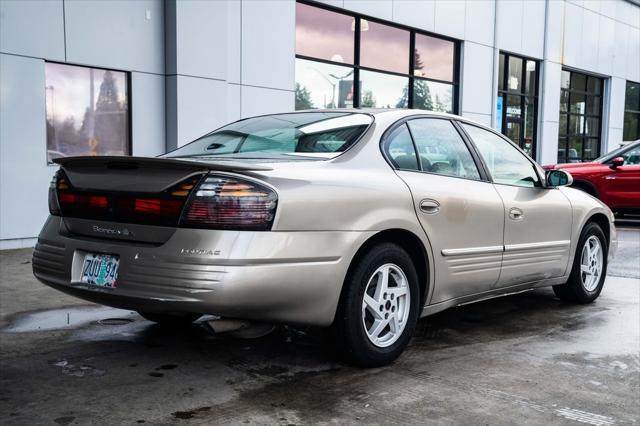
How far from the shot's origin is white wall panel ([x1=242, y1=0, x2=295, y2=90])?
1123cm

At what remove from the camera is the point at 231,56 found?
10969 millimetres

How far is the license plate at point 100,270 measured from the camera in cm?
351

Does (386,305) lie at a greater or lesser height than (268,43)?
lesser

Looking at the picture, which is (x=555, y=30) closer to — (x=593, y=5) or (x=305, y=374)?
(x=593, y=5)

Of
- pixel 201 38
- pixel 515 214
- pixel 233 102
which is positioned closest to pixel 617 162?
pixel 233 102

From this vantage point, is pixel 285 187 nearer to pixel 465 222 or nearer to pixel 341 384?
pixel 341 384

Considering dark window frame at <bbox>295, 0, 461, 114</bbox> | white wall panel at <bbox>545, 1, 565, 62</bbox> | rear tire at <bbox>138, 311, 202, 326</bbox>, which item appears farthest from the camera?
white wall panel at <bbox>545, 1, 565, 62</bbox>

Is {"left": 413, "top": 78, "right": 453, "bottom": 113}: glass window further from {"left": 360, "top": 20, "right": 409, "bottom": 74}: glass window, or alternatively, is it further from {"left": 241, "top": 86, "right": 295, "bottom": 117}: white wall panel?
{"left": 241, "top": 86, "right": 295, "bottom": 117}: white wall panel

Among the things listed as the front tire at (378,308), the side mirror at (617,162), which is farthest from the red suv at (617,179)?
the front tire at (378,308)

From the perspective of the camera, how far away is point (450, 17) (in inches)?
619

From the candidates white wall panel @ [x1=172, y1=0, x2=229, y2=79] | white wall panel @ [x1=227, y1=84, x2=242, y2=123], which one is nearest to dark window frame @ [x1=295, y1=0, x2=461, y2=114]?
white wall panel @ [x1=227, y1=84, x2=242, y2=123]

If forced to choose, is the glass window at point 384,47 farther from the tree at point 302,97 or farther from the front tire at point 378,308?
the front tire at point 378,308

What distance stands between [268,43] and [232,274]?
8.85 m

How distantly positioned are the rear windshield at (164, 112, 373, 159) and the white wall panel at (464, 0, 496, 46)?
1267cm
